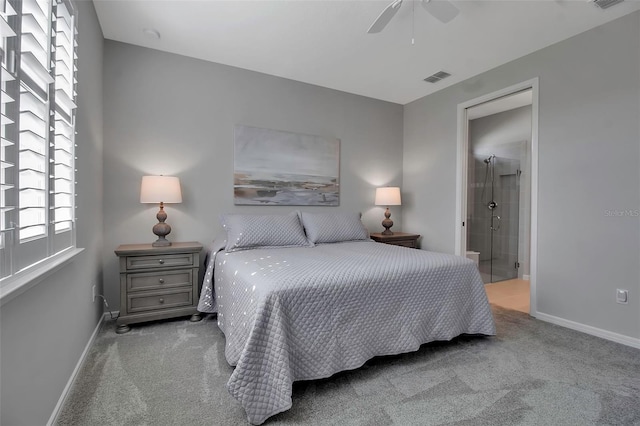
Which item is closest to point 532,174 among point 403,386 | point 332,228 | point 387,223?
point 387,223

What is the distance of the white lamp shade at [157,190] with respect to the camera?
2746mm

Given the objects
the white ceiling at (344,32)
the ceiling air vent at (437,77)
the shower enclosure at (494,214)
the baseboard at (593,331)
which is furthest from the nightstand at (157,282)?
the shower enclosure at (494,214)

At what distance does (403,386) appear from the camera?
1804 millimetres

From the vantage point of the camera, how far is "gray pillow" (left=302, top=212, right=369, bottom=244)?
321 cm

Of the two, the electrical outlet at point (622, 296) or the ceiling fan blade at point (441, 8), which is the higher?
the ceiling fan blade at point (441, 8)

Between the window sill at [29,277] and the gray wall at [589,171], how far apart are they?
12.1ft

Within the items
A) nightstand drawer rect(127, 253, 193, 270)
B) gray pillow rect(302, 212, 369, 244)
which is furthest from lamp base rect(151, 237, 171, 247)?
gray pillow rect(302, 212, 369, 244)

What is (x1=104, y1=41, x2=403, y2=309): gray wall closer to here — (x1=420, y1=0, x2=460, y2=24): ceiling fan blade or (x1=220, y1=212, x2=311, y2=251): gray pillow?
(x1=220, y1=212, x2=311, y2=251): gray pillow

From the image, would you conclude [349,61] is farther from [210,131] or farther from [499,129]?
[499,129]

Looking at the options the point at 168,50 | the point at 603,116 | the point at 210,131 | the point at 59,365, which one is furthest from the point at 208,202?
the point at 603,116

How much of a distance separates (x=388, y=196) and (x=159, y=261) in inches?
109

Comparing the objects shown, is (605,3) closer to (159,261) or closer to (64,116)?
(64,116)

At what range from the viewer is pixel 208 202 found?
327 centimetres

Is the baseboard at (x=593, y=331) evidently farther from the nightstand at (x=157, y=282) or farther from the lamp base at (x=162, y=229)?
the lamp base at (x=162, y=229)
